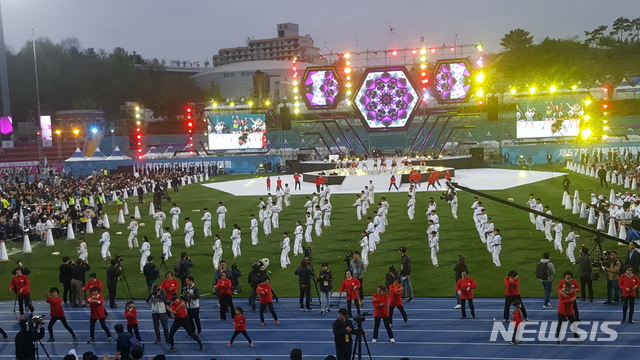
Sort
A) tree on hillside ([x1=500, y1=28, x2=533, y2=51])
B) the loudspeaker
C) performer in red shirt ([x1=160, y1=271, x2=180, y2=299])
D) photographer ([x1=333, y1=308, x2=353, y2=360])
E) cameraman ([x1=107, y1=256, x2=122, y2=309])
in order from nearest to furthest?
photographer ([x1=333, y1=308, x2=353, y2=360]) < performer in red shirt ([x1=160, y1=271, x2=180, y2=299]) < cameraman ([x1=107, y1=256, x2=122, y2=309]) < the loudspeaker < tree on hillside ([x1=500, y1=28, x2=533, y2=51])

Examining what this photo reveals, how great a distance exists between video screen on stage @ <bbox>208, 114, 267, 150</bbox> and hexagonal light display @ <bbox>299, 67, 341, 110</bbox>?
9.91 meters

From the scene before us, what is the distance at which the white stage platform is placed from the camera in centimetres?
4312

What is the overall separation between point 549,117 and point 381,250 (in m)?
47.6

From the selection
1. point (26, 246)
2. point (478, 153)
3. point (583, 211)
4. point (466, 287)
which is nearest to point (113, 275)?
point (466, 287)

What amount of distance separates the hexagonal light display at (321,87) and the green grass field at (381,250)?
935 inches

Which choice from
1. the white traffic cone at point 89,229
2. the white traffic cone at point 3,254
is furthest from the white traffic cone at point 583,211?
the white traffic cone at point 3,254

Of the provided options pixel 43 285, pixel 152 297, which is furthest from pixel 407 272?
pixel 43 285

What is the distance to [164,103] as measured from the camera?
10381 cm

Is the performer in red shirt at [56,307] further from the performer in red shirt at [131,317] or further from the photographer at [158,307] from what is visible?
the photographer at [158,307]

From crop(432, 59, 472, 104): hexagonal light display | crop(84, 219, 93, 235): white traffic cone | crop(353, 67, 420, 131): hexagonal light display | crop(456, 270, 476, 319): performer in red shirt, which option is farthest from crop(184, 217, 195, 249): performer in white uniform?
crop(432, 59, 472, 104): hexagonal light display

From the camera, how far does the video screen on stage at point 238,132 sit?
67125 millimetres

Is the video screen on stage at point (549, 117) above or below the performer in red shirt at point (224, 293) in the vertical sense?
above

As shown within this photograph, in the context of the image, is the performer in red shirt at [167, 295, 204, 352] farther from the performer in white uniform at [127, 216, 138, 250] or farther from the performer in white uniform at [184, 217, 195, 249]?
the performer in white uniform at [127, 216, 138, 250]

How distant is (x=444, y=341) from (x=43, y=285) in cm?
1329
